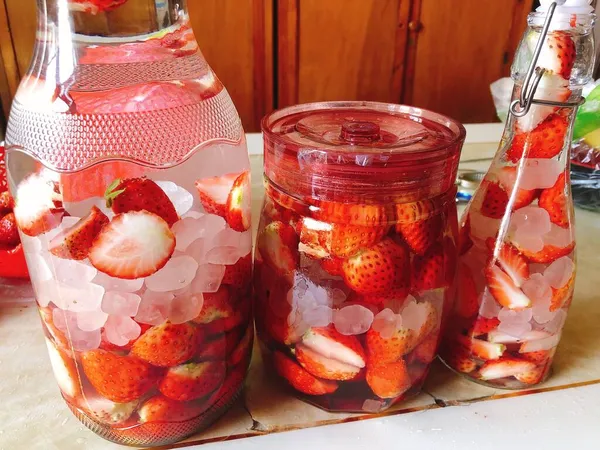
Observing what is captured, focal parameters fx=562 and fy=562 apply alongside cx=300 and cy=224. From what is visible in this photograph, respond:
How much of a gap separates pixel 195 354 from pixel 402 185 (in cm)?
19

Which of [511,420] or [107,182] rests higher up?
[107,182]

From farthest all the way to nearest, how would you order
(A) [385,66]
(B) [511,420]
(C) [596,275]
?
1. (A) [385,66]
2. (C) [596,275]
3. (B) [511,420]

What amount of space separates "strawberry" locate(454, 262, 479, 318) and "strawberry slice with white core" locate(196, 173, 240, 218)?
0.69 ft

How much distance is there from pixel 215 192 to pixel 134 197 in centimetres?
6

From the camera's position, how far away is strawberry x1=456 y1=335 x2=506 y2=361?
1.55 feet

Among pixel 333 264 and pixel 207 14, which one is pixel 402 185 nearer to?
pixel 333 264

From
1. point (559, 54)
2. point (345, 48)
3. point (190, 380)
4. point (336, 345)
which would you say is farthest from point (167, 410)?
point (345, 48)

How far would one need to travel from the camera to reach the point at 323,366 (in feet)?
1.41

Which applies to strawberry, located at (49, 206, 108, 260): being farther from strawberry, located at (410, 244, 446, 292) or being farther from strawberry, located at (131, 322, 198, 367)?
strawberry, located at (410, 244, 446, 292)

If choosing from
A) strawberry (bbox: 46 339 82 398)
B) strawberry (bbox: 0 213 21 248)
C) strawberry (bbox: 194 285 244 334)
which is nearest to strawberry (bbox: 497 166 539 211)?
strawberry (bbox: 194 285 244 334)

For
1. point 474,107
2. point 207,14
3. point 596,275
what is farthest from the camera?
point 474,107

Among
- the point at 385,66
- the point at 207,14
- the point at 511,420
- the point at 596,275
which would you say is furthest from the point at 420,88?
the point at 511,420

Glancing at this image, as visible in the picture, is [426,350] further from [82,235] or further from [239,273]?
[82,235]

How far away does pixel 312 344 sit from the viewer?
0.43 meters
